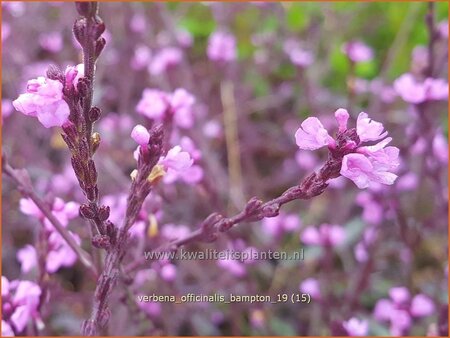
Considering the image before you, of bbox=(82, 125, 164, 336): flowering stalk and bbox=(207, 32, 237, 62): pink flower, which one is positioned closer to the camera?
bbox=(82, 125, 164, 336): flowering stalk

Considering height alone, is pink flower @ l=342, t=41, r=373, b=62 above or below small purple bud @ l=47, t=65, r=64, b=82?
above

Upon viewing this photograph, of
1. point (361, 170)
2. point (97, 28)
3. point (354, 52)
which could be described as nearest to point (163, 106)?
point (97, 28)

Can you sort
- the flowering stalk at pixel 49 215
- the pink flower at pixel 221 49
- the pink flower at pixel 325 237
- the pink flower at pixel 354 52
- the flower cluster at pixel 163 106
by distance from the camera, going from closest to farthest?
the flowering stalk at pixel 49 215 < the flower cluster at pixel 163 106 < the pink flower at pixel 325 237 < the pink flower at pixel 354 52 < the pink flower at pixel 221 49

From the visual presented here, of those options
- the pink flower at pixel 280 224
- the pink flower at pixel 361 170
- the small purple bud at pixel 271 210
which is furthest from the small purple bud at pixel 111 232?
the pink flower at pixel 280 224

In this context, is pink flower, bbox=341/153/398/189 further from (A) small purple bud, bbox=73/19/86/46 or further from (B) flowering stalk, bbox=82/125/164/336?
(A) small purple bud, bbox=73/19/86/46

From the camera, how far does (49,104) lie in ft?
2.55

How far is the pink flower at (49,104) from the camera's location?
776mm

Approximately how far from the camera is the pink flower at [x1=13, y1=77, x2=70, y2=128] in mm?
776

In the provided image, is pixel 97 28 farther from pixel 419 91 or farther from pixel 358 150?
pixel 419 91

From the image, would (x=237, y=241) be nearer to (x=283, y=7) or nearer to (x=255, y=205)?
(x=255, y=205)

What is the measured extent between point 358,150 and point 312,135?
0.23 ft

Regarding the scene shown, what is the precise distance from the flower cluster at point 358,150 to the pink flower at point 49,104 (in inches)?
13.1

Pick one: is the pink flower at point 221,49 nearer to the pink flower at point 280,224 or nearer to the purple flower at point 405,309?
the pink flower at point 280,224

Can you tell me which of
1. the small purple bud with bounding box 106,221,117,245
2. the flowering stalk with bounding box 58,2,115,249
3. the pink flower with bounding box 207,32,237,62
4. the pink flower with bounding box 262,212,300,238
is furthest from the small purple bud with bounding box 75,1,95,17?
the pink flower with bounding box 207,32,237,62
